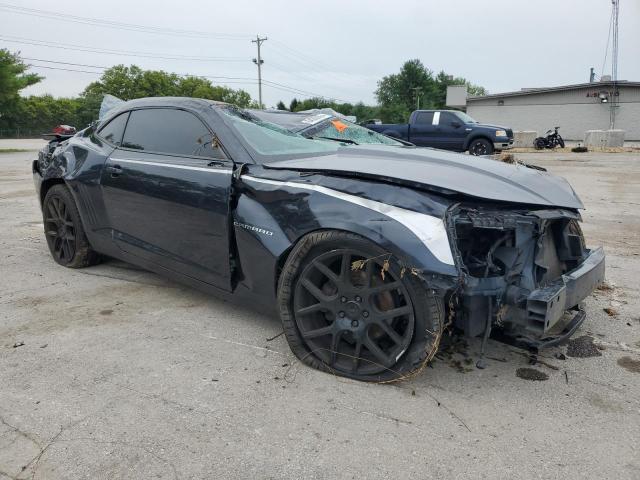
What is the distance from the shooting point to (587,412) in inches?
97.3

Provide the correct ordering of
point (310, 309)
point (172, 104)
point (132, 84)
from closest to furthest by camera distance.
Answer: point (310, 309) < point (172, 104) < point (132, 84)

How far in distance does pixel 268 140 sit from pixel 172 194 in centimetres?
74

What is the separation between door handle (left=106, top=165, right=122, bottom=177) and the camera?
3971 mm

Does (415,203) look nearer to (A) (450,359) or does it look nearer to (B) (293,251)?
(B) (293,251)

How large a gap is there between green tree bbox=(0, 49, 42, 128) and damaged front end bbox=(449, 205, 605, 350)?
31014 millimetres

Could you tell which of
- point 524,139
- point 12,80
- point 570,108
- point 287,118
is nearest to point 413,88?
point 570,108

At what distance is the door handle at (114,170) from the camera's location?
397cm

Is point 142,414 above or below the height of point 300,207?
below

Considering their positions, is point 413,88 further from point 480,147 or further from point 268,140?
point 268,140

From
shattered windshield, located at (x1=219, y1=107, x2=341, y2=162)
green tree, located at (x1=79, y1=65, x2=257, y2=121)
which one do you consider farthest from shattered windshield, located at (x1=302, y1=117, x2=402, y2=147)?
green tree, located at (x1=79, y1=65, x2=257, y2=121)

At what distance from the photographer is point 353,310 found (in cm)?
270

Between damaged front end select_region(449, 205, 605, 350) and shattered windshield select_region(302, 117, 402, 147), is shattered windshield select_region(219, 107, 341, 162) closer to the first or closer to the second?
shattered windshield select_region(302, 117, 402, 147)

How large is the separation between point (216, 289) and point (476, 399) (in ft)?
5.66

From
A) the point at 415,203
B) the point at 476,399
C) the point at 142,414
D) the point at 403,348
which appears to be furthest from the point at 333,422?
the point at 415,203
